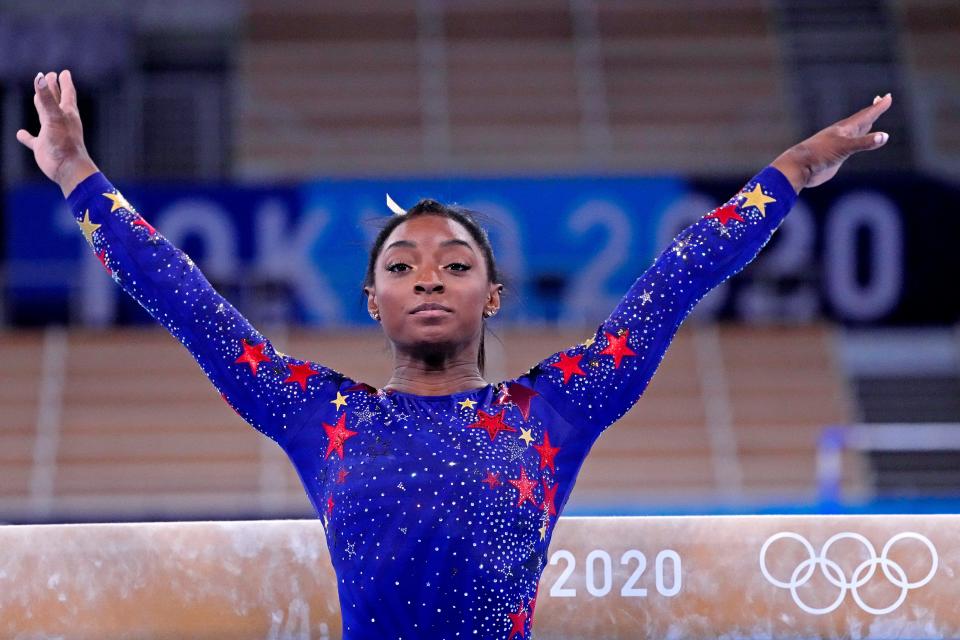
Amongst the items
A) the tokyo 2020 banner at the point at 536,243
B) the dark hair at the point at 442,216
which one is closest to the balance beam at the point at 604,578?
the dark hair at the point at 442,216

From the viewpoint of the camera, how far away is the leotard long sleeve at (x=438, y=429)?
1.88 meters

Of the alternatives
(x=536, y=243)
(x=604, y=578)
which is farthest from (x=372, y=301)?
(x=536, y=243)

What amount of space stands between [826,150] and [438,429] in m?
0.92

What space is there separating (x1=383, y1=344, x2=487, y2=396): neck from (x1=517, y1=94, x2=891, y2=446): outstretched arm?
94 millimetres

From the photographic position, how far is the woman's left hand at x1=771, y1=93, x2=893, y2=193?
224 cm

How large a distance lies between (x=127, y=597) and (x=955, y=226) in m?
7.07

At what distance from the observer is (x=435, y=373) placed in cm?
207

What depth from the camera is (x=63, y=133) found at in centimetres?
216

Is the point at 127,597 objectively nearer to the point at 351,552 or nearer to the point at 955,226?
the point at 351,552

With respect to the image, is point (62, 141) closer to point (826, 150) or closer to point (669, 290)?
point (669, 290)

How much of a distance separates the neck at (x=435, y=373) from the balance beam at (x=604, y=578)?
1.70ft

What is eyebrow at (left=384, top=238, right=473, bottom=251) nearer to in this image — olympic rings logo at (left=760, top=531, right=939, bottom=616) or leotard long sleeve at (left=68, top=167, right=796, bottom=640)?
leotard long sleeve at (left=68, top=167, right=796, bottom=640)

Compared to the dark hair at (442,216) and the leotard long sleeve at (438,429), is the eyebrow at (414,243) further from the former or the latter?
the leotard long sleeve at (438,429)

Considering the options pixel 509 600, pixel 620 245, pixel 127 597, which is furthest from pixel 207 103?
pixel 509 600
